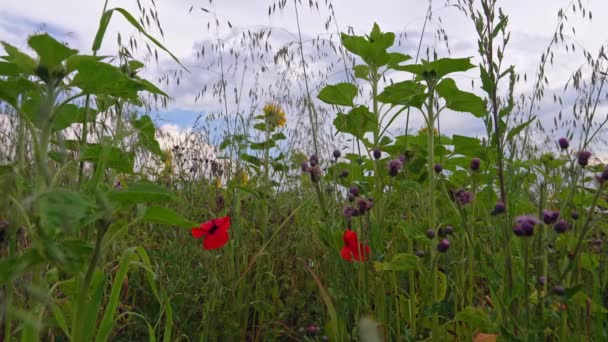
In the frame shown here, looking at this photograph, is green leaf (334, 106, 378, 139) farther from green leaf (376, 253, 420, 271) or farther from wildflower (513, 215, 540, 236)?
wildflower (513, 215, 540, 236)

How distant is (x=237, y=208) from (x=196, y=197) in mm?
1162

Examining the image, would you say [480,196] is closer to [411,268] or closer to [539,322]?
[411,268]

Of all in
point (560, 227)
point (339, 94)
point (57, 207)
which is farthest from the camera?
point (339, 94)

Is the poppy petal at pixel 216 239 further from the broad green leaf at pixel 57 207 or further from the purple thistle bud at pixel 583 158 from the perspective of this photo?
the purple thistle bud at pixel 583 158

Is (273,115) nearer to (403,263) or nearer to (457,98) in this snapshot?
(457,98)

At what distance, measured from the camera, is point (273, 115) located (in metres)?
3.87

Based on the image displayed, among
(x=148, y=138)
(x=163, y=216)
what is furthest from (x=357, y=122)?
(x=163, y=216)

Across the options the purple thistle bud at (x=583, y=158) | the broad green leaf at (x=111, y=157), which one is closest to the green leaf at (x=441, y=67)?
the purple thistle bud at (x=583, y=158)

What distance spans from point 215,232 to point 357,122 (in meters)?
0.64

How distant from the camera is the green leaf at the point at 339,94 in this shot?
79.8 inches

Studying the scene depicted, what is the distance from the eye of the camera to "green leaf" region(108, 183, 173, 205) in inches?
34.1

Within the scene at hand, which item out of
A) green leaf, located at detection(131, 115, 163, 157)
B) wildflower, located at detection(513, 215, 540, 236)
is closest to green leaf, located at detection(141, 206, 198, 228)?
green leaf, located at detection(131, 115, 163, 157)

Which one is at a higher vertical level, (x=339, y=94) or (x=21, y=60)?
(x=339, y=94)

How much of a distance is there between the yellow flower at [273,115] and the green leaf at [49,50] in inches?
112
